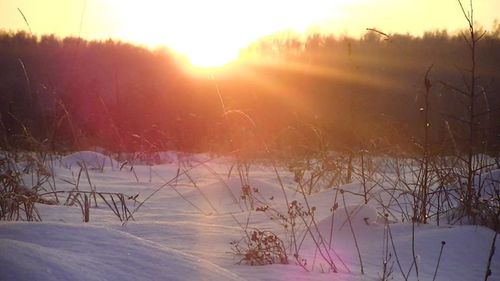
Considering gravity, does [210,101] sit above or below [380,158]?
above

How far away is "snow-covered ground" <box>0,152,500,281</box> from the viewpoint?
1.21m

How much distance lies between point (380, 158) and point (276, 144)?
126 inches

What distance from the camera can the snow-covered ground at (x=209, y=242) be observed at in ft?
3.96

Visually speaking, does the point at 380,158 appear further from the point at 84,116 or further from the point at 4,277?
the point at 84,116

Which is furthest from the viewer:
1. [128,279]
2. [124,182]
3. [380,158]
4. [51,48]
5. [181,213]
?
[51,48]

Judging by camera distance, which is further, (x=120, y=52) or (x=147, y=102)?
(x=120, y=52)

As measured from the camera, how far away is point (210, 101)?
71.8 feet

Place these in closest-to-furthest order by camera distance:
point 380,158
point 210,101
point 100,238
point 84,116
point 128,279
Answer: point 128,279
point 100,238
point 380,158
point 84,116
point 210,101

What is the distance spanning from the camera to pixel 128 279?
3.89 feet

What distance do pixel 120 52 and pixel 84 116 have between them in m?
16.1

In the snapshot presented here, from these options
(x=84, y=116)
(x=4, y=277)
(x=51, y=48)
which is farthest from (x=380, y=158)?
(x=51, y=48)

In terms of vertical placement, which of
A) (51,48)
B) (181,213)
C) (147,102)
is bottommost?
(181,213)

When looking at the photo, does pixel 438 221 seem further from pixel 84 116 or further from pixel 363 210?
pixel 84 116

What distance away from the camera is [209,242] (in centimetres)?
238
